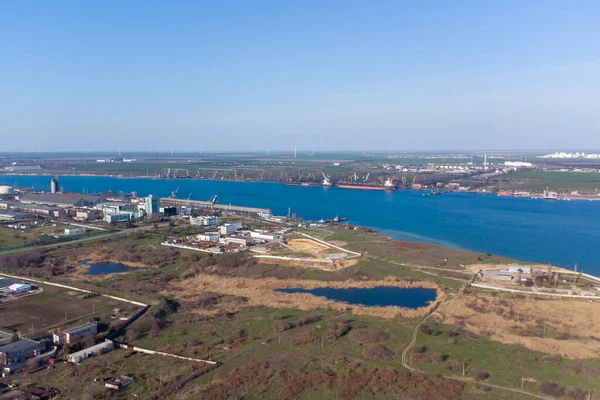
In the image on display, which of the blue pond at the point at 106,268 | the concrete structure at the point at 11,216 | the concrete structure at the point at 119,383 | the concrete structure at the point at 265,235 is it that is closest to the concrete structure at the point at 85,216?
the concrete structure at the point at 11,216

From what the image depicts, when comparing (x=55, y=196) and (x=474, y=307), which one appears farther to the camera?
(x=55, y=196)

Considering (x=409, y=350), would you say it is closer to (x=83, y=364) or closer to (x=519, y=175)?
(x=83, y=364)

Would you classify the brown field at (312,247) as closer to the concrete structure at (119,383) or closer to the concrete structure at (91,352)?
the concrete structure at (91,352)

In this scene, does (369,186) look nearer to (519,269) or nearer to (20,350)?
(519,269)

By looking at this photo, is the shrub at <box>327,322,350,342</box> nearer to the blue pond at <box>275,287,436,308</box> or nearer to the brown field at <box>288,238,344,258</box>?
the blue pond at <box>275,287,436,308</box>

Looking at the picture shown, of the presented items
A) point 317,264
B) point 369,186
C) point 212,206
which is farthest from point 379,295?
point 369,186

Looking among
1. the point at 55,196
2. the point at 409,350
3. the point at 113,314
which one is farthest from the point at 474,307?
the point at 55,196

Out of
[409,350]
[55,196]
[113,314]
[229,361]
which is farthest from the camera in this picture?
[55,196]
